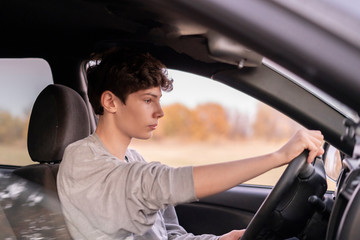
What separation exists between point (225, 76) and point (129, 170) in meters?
0.61

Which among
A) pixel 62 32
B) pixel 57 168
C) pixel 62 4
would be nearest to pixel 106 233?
pixel 57 168

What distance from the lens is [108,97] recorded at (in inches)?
69.3

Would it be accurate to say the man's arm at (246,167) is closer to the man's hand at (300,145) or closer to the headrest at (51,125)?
the man's hand at (300,145)

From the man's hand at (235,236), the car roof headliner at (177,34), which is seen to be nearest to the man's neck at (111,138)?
the car roof headliner at (177,34)

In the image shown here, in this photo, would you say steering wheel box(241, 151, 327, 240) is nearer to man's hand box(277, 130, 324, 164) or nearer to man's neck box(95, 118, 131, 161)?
man's hand box(277, 130, 324, 164)

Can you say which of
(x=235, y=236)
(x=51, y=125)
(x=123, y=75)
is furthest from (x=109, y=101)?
(x=235, y=236)

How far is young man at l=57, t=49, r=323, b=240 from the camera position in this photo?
4.21 feet

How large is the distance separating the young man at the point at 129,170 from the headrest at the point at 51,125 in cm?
13

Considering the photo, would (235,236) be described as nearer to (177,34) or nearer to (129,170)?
(129,170)

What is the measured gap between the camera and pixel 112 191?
1.44 m

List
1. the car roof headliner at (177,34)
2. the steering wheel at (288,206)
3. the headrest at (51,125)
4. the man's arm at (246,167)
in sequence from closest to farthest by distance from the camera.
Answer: the car roof headliner at (177,34) → the man's arm at (246,167) → the steering wheel at (288,206) → the headrest at (51,125)

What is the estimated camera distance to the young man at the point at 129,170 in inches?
50.6

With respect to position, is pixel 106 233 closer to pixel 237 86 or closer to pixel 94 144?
pixel 94 144

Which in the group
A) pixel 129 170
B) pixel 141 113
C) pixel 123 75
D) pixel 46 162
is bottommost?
pixel 46 162
